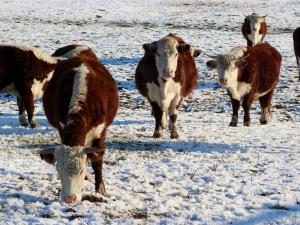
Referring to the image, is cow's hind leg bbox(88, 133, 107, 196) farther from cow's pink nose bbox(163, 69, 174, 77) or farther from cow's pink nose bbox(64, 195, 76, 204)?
cow's pink nose bbox(163, 69, 174, 77)

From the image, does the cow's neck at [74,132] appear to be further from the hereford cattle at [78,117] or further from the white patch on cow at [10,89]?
the white patch on cow at [10,89]

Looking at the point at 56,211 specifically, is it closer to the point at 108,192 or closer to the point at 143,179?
the point at 108,192

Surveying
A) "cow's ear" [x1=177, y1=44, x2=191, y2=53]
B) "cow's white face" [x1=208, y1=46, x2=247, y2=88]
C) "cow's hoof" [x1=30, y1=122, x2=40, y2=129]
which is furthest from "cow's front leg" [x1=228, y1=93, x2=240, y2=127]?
"cow's hoof" [x1=30, y1=122, x2=40, y2=129]

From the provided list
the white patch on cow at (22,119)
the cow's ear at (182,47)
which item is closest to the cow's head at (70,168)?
the cow's ear at (182,47)

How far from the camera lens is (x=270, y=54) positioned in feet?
39.9

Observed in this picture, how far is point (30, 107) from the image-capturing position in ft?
34.8

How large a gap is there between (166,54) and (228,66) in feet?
6.47

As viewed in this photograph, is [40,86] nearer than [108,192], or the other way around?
[108,192]

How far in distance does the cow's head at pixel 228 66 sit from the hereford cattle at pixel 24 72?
3.30 meters

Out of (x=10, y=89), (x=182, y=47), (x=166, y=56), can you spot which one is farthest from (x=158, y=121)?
(x=10, y=89)

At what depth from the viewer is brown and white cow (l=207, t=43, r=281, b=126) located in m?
10.9

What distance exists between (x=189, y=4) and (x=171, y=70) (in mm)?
26478

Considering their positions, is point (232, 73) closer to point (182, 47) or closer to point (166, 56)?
point (182, 47)

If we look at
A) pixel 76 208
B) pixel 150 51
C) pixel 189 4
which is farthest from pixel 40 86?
pixel 189 4
